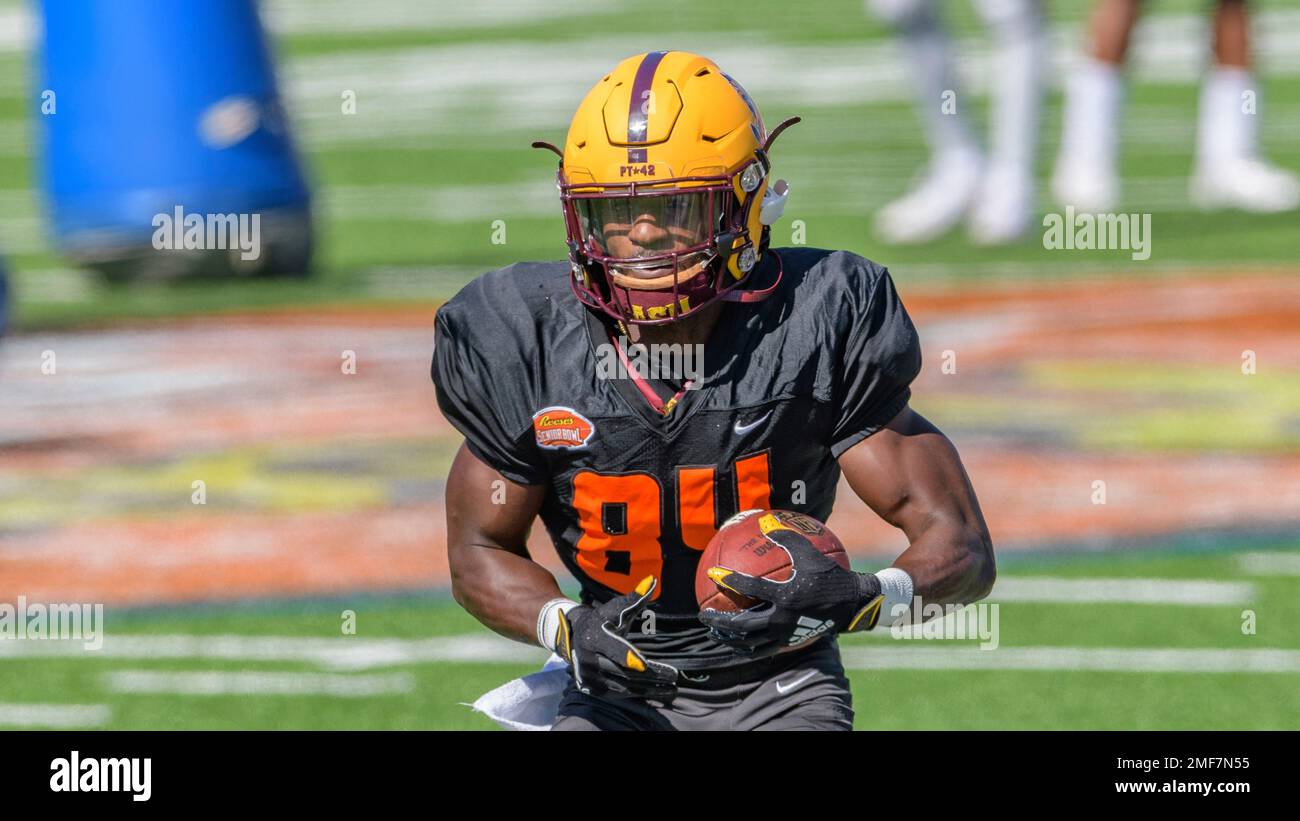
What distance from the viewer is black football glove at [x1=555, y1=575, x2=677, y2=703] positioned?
3881 mm

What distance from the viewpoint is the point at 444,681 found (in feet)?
20.6

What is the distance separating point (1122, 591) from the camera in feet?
22.9

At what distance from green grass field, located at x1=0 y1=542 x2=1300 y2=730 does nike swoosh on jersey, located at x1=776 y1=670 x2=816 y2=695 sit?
5.27ft

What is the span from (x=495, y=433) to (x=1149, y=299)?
23.2ft

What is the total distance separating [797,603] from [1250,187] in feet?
31.4

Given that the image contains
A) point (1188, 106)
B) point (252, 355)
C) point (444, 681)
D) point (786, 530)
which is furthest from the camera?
point (1188, 106)

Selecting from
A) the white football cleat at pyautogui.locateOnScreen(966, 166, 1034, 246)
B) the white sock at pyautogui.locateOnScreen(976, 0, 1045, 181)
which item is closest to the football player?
the white sock at pyautogui.locateOnScreen(976, 0, 1045, 181)

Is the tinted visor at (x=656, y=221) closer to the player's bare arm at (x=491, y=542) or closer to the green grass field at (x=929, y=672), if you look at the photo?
the player's bare arm at (x=491, y=542)

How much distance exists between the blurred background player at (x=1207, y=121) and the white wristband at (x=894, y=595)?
8.39 m

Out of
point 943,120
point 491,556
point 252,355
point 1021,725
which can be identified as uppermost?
point 943,120

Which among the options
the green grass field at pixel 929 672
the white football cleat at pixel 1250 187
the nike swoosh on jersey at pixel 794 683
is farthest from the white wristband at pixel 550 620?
the white football cleat at pixel 1250 187

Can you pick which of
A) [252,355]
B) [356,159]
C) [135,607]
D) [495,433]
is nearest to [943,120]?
[252,355]
